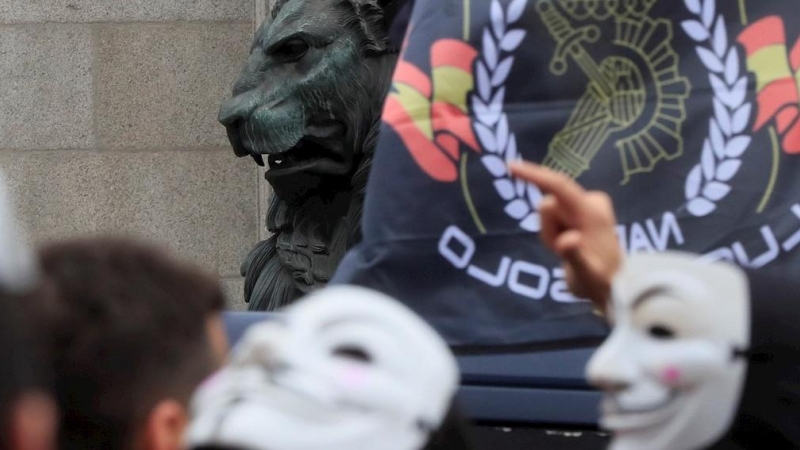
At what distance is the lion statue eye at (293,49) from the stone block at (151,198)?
Result: 171 cm

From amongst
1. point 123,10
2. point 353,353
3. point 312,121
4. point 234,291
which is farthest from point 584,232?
point 123,10

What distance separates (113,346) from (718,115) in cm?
163

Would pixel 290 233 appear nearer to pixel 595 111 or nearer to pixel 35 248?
pixel 595 111

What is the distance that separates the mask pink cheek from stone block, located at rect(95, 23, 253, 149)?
514 centimetres

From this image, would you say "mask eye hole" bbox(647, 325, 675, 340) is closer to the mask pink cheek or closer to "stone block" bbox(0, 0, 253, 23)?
the mask pink cheek

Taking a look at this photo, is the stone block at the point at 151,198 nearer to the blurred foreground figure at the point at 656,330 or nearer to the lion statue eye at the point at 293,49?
the lion statue eye at the point at 293,49

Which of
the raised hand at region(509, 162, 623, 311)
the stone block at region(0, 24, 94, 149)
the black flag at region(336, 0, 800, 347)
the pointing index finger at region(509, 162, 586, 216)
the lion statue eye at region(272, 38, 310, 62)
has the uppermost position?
the pointing index finger at region(509, 162, 586, 216)

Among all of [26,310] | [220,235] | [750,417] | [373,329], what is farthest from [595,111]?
[220,235]

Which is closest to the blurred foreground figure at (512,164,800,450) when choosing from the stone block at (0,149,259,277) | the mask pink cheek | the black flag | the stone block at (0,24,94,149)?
the mask pink cheek

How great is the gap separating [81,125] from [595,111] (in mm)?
4290

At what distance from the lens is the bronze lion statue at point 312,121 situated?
16.9 feet

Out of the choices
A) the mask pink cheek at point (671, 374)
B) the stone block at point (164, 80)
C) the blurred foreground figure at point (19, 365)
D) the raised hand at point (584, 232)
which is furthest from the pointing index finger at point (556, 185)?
the stone block at point (164, 80)

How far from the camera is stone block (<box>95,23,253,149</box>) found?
6.98 meters

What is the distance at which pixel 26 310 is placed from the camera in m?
1.75
